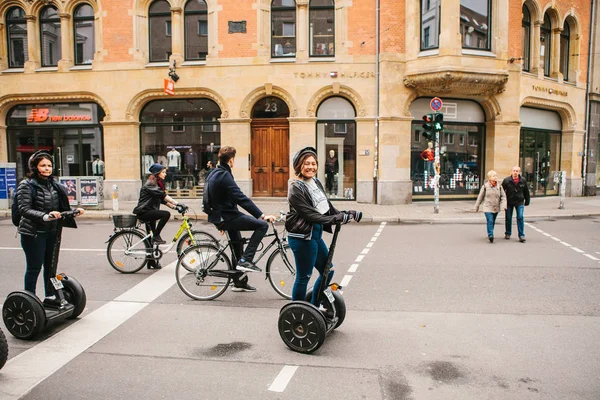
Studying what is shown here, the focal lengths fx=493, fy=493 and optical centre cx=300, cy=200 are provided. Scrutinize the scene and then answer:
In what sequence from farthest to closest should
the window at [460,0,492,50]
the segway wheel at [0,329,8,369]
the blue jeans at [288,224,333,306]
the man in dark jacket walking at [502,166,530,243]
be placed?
1. the window at [460,0,492,50]
2. the man in dark jacket walking at [502,166,530,243]
3. the blue jeans at [288,224,333,306]
4. the segway wheel at [0,329,8,369]

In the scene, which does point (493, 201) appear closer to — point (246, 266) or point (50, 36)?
point (246, 266)

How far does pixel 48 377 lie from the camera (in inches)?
161

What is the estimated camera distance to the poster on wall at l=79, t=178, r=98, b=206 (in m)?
17.0

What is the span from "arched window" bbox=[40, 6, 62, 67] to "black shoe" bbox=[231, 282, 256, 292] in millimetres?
17711

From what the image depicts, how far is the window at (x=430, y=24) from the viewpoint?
18.0m

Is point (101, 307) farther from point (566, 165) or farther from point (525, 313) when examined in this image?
point (566, 165)

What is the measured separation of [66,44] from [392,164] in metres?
13.8

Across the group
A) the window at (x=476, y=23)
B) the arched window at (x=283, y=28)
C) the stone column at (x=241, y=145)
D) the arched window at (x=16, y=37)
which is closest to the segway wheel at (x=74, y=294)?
the stone column at (x=241, y=145)

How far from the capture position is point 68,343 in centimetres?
486

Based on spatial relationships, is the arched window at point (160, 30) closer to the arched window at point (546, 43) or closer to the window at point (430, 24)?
the window at point (430, 24)

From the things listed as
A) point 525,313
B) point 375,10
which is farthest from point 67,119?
point 525,313

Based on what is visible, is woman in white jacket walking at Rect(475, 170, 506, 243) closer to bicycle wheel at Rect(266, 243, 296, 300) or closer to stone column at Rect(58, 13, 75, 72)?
bicycle wheel at Rect(266, 243, 296, 300)

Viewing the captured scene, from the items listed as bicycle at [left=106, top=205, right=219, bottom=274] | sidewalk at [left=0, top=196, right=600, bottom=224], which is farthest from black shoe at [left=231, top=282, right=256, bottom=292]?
sidewalk at [left=0, top=196, right=600, bottom=224]

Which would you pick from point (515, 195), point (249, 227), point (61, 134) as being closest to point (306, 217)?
point (249, 227)
